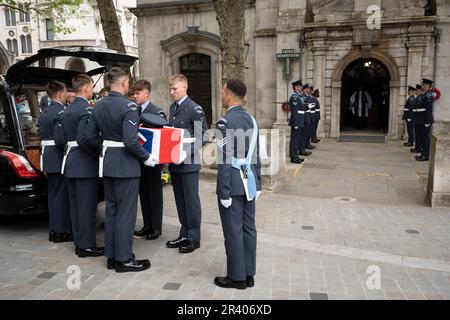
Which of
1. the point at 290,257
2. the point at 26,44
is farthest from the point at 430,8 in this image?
the point at 26,44

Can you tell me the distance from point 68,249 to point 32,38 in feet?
157

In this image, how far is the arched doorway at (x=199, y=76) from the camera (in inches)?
758

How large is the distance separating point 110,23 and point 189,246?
707 centimetres

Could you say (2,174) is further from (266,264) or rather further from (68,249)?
(266,264)

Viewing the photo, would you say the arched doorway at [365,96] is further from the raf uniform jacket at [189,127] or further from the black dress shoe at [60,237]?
the black dress shoe at [60,237]

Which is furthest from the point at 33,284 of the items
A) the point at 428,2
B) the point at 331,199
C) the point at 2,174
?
the point at 428,2

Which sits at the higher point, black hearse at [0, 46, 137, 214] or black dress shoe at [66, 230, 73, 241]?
black hearse at [0, 46, 137, 214]

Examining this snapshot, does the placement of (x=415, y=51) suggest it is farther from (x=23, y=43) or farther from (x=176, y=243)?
(x=23, y=43)

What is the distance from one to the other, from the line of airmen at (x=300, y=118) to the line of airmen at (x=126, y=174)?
6.56m

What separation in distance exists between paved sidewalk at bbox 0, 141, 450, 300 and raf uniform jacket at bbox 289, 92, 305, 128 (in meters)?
3.70

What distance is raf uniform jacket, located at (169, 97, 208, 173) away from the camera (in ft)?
17.4

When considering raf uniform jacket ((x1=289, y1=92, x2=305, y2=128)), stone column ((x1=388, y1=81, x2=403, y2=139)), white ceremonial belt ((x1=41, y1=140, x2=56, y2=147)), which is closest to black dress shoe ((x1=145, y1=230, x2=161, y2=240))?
white ceremonial belt ((x1=41, y1=140, x2=56, y2=147))

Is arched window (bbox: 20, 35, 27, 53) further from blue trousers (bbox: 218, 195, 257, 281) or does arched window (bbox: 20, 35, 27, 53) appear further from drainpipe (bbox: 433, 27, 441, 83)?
blue trousers (bbox: 218, 195, 257, 281)

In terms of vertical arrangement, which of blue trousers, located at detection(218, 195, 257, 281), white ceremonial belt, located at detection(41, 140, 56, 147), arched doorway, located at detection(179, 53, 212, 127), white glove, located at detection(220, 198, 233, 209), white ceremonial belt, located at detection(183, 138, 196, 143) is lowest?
blue trousers, located at detection(218, 195, 257, 281)
